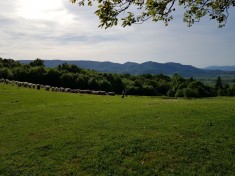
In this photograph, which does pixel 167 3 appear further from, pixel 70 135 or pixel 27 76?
pixel 27 76

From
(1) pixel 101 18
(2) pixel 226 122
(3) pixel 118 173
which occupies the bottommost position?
(3) pixel 118 173

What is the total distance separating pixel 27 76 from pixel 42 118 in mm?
89480

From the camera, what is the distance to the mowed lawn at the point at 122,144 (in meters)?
16.5

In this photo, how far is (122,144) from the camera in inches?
756

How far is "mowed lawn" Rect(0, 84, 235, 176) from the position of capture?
1648 cm

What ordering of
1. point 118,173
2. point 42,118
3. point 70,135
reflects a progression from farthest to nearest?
point 42,118 < point 70,135 < point 118,173

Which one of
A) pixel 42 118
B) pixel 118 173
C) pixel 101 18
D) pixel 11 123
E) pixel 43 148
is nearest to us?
pixel 101 18

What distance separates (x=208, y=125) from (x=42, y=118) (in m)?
13.2

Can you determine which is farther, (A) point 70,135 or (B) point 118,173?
(A) point 70,135

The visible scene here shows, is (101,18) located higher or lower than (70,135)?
higher

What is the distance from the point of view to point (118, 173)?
15859 mm

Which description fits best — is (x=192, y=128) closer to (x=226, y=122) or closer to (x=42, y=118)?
(x=226, y=122)

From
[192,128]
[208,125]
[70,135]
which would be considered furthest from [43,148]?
[208,125]

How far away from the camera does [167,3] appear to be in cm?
1274
